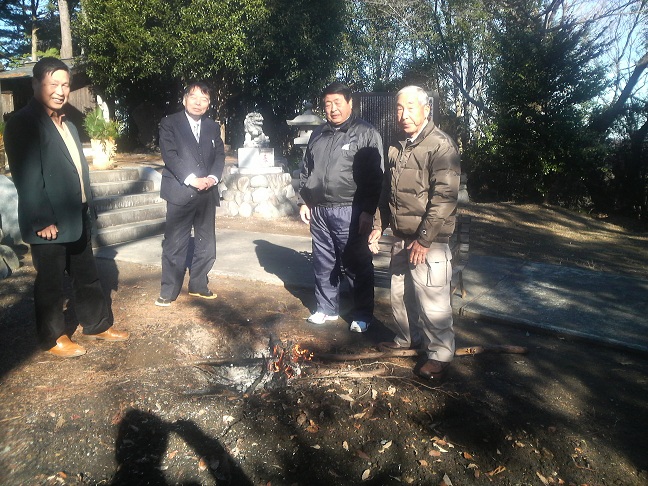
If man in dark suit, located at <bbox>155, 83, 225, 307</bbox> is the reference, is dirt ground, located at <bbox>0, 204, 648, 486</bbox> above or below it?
below

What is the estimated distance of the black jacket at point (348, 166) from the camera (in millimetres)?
3955

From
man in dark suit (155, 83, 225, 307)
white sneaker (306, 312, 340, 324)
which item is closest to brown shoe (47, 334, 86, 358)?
man in dark suit (155, 83, 225, 307)

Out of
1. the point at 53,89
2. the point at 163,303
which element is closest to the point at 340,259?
the point at 163,303

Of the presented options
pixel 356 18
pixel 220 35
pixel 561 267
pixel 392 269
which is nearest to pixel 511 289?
pixel 561 267

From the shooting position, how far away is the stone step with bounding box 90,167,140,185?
868cm

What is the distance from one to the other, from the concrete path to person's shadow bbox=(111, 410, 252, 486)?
264 cm

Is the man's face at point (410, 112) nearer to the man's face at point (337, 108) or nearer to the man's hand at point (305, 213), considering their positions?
the man's face at point (337, 108)

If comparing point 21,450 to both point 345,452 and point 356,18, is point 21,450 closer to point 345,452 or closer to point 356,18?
point 345,452

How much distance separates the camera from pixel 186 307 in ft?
15.5

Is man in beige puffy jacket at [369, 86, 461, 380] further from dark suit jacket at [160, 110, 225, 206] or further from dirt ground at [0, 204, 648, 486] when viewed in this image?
dark suit jacket at [160, 110, 225, 206]

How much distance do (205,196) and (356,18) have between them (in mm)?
18793

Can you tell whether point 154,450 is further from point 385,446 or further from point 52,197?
point 52,197

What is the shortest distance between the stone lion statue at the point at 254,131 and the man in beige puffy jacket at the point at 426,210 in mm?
7444

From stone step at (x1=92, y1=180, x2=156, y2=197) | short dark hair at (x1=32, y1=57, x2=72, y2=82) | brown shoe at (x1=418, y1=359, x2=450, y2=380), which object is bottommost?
brown shoe at (x1=418, y1=359, x2=450, y2=380)
